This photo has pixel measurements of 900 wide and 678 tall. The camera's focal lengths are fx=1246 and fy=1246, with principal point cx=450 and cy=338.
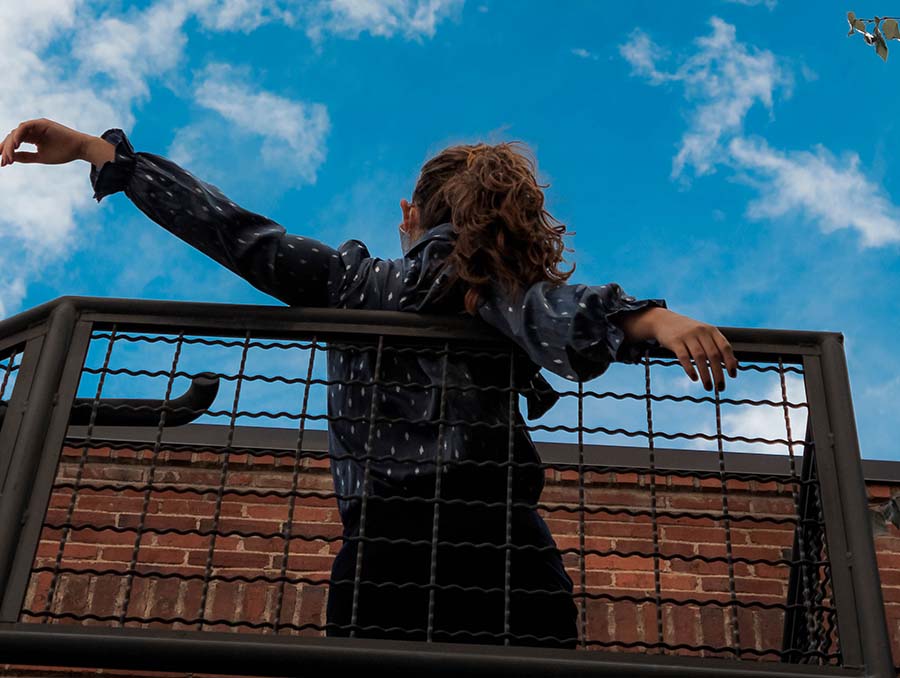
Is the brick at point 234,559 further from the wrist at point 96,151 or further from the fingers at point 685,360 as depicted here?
the fingers at point 685,360

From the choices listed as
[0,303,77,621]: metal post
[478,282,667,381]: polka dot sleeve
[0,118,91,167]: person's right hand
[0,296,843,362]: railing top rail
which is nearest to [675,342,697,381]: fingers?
[478,282,667,381]: polka dot sleeve

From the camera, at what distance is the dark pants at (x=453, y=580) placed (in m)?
2.88

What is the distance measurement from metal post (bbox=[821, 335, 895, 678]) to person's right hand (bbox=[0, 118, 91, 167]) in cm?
200

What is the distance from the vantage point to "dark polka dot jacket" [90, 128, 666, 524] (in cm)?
288

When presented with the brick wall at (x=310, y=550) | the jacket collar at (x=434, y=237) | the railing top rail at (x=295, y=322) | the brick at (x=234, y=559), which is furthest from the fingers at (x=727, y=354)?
the brick at (x=234, y=559)

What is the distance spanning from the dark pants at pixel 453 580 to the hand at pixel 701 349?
0.53m

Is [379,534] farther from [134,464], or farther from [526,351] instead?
[134,464]

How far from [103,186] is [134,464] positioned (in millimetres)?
2561

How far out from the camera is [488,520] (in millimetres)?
2924

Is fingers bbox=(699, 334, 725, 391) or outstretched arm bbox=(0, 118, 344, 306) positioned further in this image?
outstretched arm bbox=(0, 118, 344, 306)

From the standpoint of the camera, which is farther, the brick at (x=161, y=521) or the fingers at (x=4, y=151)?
the brick at (x=161, y=521)

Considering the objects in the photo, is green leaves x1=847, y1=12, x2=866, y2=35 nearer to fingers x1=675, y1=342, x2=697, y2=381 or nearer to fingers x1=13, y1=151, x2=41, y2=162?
fingers x1=675, y1=342, x2=697, y2=381

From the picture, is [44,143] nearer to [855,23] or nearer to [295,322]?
[295,322]

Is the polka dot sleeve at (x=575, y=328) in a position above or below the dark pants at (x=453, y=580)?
above
